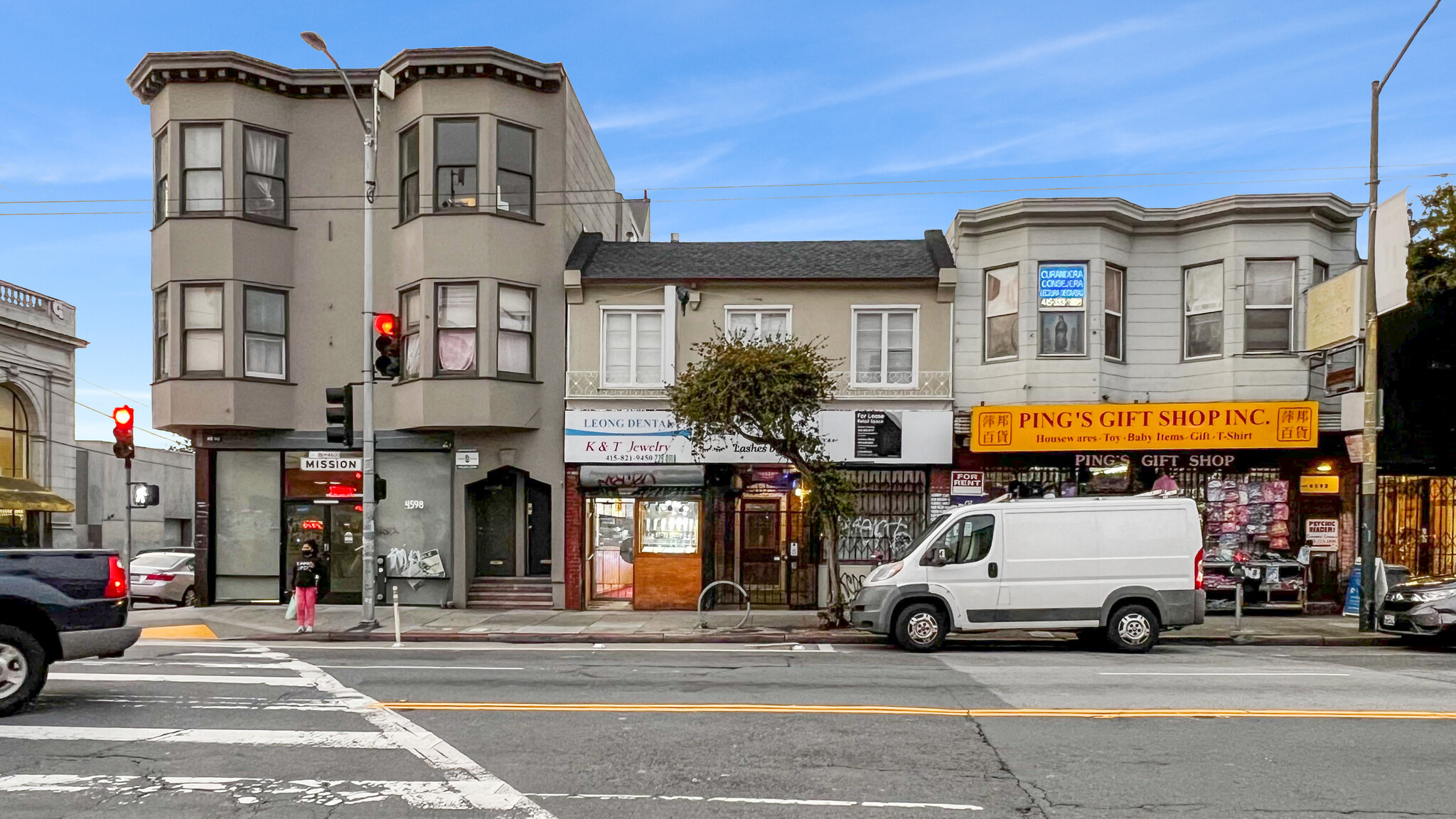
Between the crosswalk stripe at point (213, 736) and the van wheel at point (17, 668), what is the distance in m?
0.42

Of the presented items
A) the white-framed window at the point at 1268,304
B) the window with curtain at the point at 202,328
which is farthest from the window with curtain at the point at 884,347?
the window with curtain at the point at 202,328

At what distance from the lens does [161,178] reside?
67.1 ft

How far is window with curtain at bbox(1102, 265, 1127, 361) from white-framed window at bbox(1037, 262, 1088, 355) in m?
0.53

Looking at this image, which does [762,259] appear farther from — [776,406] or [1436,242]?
[1436,242]

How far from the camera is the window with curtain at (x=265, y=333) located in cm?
2002

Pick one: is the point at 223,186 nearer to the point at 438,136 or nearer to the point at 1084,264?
the point at 438,136

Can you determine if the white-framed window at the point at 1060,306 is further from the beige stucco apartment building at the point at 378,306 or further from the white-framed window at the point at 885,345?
the beige stucco apartment building at the point at 378,306

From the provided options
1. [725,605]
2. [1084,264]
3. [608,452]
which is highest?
[1084,264]

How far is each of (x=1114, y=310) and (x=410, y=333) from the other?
1347cm

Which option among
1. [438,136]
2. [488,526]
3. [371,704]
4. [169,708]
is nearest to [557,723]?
[371,704]

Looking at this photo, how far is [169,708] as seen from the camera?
9406mm

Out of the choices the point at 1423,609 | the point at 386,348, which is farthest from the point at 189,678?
the point at 1423,609

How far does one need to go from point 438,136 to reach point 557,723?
14.1 meters

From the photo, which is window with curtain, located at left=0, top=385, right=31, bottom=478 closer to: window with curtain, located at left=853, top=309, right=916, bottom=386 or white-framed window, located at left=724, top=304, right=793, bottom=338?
white-framed window, located at left=724, top=304, right=793, bottom=338
